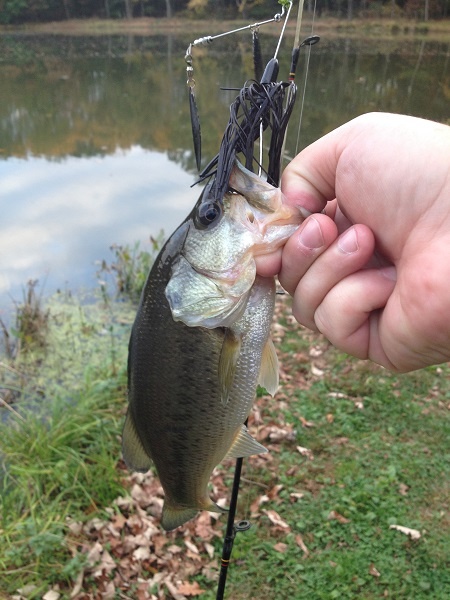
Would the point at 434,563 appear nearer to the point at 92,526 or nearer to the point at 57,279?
the point at 92,526

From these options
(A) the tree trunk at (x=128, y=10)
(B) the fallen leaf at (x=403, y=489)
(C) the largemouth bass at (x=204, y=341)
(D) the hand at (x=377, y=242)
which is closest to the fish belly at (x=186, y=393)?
(C) the largemouth bass at (x=204, y=341)

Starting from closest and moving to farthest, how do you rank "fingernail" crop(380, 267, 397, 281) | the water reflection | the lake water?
"fingernail" crop(380, 267, 397, 281) < the water reflection < the lake water

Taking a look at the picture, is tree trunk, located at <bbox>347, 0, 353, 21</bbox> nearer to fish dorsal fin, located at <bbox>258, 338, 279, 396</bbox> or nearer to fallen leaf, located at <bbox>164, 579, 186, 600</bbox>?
fallen leaf, located at <bbox>164, 579, 186, 600</bbox>

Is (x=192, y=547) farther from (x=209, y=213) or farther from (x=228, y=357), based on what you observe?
(x=209, y=213)

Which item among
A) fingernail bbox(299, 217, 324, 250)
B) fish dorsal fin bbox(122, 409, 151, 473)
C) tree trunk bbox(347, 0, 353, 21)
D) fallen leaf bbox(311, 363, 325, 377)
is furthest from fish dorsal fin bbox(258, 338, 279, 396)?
tree trunk bbox(347, 0, 353, 21)

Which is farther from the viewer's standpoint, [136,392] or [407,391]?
[407,391]

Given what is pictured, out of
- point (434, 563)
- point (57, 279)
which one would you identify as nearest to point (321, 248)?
point (434, 563)

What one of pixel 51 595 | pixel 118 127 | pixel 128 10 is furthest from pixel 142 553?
pixel 128 10
